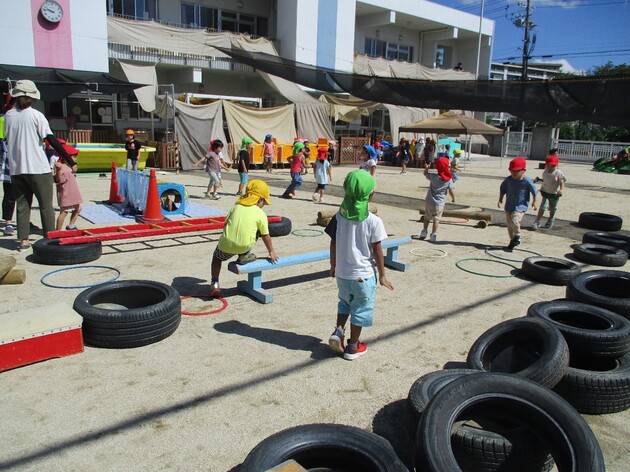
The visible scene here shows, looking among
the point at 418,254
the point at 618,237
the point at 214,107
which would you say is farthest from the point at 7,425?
the point at 214,107

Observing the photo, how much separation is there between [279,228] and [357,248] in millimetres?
4990

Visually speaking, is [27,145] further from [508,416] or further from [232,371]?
[508,416]

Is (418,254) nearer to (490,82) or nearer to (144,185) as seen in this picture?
(490,82)

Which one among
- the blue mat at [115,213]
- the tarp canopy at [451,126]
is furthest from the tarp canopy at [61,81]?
the tarp canopy at [451,126]

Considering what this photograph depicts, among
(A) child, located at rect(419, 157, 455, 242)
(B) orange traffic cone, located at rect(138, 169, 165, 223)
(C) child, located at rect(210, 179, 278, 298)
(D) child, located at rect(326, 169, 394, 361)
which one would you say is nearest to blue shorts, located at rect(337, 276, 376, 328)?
(D) child, located at rect(326, 169, 394, 361)

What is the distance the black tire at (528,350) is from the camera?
3.66 meters

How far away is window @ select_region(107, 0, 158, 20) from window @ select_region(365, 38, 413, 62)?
54.6 ft

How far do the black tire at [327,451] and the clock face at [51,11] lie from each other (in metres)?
22.5

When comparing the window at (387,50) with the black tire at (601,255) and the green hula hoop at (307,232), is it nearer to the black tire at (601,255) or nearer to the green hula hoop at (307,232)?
the green hula hoop at (307,232)

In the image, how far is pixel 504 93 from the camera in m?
8.66

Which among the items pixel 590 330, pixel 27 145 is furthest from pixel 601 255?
pixel 27 145

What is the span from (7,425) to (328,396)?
227cm

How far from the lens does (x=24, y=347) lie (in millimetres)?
4281

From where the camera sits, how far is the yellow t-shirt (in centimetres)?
566
